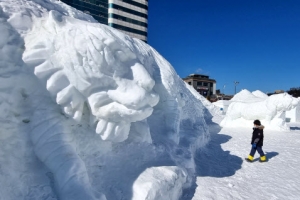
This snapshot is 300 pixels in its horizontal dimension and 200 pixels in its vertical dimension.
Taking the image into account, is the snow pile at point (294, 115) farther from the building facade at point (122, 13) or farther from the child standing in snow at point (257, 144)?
the building facade at point (122, 13)

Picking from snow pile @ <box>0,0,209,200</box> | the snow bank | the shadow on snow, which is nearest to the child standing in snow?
the shadow on snow

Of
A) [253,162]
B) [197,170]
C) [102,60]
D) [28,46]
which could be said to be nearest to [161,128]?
[197,170]

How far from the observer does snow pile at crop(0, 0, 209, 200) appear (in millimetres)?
2188

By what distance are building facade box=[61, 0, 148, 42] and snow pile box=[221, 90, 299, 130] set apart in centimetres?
2813

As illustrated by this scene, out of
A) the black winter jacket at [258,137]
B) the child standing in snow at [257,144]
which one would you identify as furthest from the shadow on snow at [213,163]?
the black winter jacket at [258,137]

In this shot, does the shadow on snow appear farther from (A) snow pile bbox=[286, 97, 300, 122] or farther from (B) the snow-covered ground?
(A) snow pile bbox=[286, 97, 300, 122]

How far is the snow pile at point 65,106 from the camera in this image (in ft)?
7.18

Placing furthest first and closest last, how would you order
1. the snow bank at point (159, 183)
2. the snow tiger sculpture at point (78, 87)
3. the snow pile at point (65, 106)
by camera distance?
the snow bank at point (159, 183) < the snow tiger sculpture at point (78, 87) < the snow pile at point (65, 106)

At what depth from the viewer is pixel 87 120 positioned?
8.66 feet

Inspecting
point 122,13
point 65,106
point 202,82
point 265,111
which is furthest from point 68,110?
point 202,82

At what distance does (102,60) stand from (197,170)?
2520 mm

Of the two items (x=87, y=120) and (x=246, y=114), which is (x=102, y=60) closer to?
(x=87, y=120)

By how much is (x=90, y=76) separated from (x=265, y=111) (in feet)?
24.1

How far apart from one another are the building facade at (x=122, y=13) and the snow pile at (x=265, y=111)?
92.3ft
